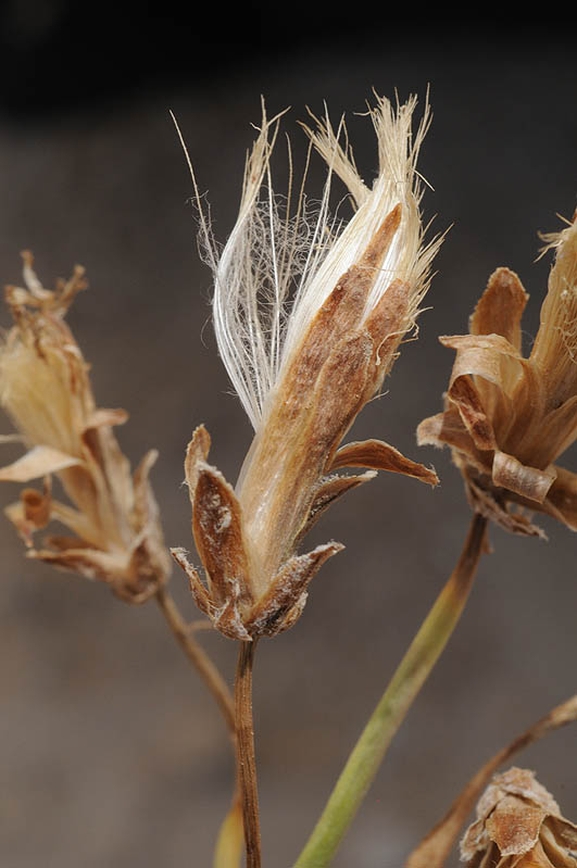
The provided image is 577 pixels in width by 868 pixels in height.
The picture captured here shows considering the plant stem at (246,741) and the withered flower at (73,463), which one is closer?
the plant stem at (246,741)

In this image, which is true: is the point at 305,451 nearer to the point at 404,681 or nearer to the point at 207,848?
the point at 404,681

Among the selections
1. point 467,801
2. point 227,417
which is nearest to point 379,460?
point 467,801

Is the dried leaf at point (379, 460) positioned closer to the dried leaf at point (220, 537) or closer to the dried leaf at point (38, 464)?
the dried leaf at point (220, 537)

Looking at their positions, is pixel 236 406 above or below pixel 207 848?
above

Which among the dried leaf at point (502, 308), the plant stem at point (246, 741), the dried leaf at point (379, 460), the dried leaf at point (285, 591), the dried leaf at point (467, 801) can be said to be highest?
the dried leaf at point (502, 308)

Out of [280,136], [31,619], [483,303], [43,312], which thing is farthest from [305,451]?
[31,619]

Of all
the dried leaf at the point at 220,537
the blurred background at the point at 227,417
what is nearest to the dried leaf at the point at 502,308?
the dried leaf at the point at 220,537

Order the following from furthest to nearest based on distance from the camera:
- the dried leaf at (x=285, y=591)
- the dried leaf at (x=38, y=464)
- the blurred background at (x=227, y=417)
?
1. the blurred background at (x=227, y=417)
2. the dried leaf at (x=38, y=464)
3. the dried leaf at (x=285, y=591)

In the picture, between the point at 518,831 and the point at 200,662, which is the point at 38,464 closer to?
the point at 200,662
